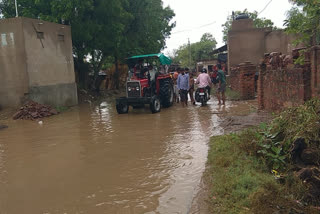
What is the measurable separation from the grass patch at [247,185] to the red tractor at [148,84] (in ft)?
22.6

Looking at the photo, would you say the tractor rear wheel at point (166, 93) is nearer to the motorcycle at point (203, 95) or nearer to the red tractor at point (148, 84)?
the red tractor at point (148, 84)

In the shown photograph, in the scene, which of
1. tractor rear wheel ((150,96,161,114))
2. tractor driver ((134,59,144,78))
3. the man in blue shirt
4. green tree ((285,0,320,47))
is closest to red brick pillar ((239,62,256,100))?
the man in blue shirt

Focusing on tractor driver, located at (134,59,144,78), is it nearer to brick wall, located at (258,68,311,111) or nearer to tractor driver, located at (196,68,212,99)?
tractor driver, located at (196,68,212,99)

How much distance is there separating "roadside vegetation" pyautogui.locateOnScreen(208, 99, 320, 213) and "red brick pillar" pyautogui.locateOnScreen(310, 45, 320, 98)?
4.79 ft

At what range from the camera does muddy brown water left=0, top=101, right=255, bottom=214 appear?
4.22m

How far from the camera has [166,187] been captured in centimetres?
461

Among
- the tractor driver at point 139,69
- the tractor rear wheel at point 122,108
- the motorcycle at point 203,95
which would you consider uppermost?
the tractor driver at point 139,69

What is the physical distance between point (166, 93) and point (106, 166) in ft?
25.1

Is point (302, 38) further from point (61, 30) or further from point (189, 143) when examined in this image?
point (61, 30)

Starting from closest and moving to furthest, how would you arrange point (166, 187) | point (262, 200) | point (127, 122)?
point (262, 200) < point (166, 187) < point (127, 122)

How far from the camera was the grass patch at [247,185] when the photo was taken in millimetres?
3291

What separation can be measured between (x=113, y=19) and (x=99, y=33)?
3.95ft

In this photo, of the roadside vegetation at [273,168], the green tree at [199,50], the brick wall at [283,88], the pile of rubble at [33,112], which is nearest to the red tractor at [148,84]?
the pile of rubble at [33,112]

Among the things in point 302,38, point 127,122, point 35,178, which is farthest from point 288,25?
point 127,122
